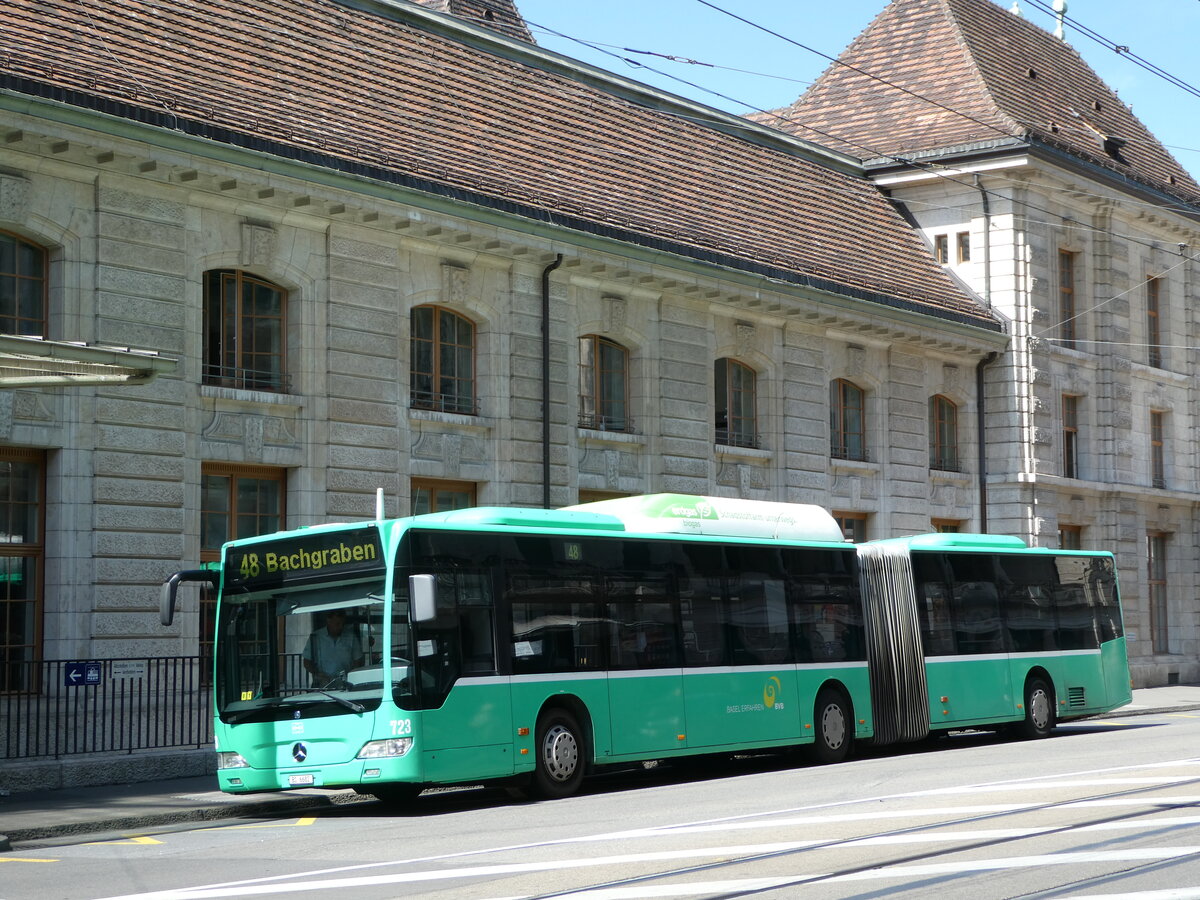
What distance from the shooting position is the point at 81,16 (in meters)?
22.5

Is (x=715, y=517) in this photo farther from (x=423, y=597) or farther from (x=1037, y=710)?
(x=1037, y=710)

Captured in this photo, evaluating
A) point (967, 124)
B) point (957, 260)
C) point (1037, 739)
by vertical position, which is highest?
point (967, 124)

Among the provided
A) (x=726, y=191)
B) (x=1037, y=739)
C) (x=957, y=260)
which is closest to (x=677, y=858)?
(x=1037, y=739)

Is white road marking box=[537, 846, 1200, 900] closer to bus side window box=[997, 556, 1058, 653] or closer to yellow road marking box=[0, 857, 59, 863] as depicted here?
yellow road marking box=[0, 857, 59, 863]

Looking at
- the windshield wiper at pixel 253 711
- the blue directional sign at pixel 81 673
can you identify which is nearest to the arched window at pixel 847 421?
the blue directional sign at pixel 81 673

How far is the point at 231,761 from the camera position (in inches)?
679

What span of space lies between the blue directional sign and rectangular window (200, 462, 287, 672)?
3.27m

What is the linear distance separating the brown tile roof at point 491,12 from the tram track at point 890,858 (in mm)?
27224

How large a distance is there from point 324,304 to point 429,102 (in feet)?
18.2

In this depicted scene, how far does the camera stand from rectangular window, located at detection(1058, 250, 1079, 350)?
39.9m

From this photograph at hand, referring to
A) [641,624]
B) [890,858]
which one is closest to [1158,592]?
[641,624]

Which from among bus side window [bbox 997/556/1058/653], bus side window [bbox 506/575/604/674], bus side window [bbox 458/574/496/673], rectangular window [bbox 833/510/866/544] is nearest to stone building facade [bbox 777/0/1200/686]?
rectangular window [bbox 833/510/866/544]

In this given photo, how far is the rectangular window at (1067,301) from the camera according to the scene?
39.9 meters

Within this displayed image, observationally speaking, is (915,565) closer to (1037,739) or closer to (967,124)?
(1037,739)
